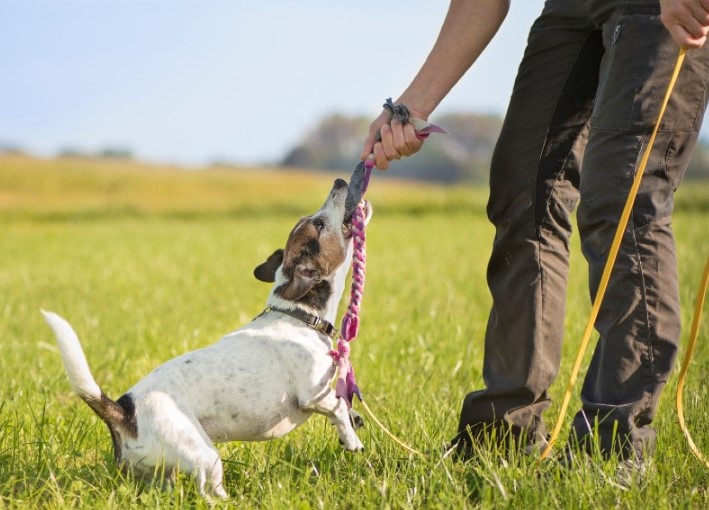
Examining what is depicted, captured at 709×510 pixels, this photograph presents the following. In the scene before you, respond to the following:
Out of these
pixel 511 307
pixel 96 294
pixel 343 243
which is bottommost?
pixel 96 294

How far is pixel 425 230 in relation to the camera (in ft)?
66.4

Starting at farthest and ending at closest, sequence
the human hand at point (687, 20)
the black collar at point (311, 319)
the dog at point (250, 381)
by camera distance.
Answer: the black collar at point (311, 319)
the dog at point (250, 381)
the human hand at point (687, 20)

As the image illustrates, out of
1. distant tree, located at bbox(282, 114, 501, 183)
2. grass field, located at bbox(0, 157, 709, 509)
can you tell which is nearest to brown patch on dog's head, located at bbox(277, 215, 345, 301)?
grass field, located at bbox(0, 157, 709, 509)

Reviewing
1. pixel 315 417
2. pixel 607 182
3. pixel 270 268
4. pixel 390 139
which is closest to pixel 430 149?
pixel 315 417

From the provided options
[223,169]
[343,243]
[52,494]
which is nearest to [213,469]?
[52,494]

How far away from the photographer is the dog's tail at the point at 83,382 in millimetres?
Result: 3385

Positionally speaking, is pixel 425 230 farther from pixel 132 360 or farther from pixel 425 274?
pixel 132 360

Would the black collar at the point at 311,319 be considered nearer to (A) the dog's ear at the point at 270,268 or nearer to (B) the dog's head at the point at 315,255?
(B) the dog's head at the point at 315,255

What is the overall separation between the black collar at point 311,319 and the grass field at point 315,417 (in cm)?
52

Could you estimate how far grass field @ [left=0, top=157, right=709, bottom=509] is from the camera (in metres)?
3.42

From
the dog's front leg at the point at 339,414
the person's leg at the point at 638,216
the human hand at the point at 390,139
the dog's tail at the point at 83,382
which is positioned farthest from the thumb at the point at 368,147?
the dog's tail at the point at 83,382

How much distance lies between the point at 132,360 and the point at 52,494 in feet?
8.87

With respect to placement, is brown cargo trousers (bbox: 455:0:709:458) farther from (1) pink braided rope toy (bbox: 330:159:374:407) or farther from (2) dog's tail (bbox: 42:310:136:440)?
(2) dog's tail (bbox: 42:310:136:440)

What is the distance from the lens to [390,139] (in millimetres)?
3660
